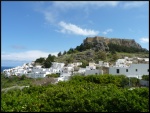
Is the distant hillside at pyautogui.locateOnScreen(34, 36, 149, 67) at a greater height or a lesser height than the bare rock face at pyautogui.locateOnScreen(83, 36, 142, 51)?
lesser

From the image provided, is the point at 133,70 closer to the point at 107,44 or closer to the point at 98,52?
the point at 98,52

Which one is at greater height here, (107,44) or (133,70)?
(107,44)

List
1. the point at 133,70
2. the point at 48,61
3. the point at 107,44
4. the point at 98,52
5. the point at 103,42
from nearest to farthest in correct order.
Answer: the point at 133,70, the point at 48,61, the point at 98,52, the point at 107,44, the point at 103,42

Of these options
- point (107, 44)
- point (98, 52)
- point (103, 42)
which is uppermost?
point (103, 42)

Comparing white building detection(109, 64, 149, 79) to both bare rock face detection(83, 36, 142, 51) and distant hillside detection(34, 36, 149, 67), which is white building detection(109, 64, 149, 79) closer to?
distant hillside detection(34, 36, 149, 67)

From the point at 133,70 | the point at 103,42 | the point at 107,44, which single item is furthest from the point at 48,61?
the point at 133,70

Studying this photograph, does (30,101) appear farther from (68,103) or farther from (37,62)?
(37,62)

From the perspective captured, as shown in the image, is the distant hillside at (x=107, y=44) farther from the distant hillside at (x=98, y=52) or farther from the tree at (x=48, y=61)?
the tree at (x=48, y=61)

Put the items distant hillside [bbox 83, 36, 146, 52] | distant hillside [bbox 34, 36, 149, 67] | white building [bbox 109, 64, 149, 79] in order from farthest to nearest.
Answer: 1. distant hillside [bbox 83, 36, 146, 52]
2. distant hillside [bbox 34, 36, 149, 67]
3. white building [bbox 109, 64, 149, 79]

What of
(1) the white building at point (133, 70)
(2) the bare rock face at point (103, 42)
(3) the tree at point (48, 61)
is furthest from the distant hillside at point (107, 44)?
(1) the white building at point (133, 70)

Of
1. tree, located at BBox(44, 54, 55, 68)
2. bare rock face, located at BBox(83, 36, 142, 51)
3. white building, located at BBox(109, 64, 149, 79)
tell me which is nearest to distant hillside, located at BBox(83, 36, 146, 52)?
bare rock face, located at BBox(83, 36, 142, 51)

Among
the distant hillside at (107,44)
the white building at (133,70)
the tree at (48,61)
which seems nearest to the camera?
the white building at (133,70)

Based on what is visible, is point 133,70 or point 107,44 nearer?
point 133,70

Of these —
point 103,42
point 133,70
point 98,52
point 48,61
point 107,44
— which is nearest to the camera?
point 133,70
